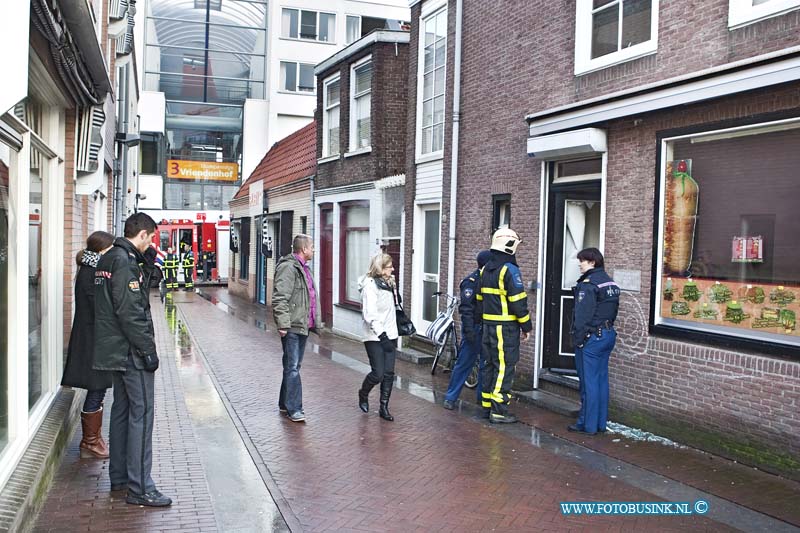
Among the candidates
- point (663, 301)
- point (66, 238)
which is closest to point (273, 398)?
point (66, 238)

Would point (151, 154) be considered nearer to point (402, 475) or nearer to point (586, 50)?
point (586, 50)

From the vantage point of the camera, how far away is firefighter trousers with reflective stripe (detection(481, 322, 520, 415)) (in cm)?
799

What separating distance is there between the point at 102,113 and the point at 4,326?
3.74 meters

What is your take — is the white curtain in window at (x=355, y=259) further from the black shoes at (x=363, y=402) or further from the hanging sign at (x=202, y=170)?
the hanging sign at (x=202, y=170)

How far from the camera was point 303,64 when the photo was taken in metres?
40.5

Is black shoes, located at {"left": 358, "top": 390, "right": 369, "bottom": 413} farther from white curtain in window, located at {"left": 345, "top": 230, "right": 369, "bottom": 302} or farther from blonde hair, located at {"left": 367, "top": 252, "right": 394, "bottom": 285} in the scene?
white curtain in window, located at {"left": 345, "top": 230, "right": 369, "bottom": 302}

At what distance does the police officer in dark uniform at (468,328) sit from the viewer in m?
8.48

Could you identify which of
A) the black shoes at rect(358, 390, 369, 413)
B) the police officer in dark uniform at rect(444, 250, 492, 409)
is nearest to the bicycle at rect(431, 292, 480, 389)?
the police officer in dark uniform at rect(444, 250, 492, 409)

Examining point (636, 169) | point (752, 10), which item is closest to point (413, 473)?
point (636, 169)

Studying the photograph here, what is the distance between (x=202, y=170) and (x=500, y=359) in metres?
36.3

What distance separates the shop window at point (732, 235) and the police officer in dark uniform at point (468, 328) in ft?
6.31

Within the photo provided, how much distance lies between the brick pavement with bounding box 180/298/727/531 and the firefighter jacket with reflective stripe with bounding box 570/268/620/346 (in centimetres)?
134

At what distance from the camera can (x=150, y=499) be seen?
5305 millimetres

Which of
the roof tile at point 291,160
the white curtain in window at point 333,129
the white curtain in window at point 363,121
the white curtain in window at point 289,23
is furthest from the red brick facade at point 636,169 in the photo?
the white curtain in window at point 289,23
